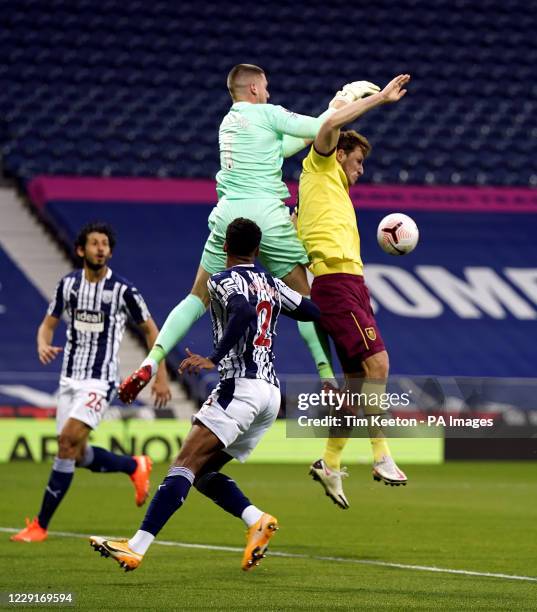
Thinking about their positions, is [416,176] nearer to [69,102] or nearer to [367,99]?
[69,102]

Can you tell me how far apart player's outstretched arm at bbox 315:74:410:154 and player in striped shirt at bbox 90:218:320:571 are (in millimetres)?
848

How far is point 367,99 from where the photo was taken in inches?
303

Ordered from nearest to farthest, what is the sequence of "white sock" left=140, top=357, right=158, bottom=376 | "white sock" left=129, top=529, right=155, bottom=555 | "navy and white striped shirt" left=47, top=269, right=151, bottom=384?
"white sock" left=129, top=529, right=155, bottom=555
"white sock" left=140, top=357, right=158, bottom=376
"navy and white striped shirt" left=47, top=269, right=151, bottom=384

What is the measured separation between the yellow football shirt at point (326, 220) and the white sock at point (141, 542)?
6.75 feet

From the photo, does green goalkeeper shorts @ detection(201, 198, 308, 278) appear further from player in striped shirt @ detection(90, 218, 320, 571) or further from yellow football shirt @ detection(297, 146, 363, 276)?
player in striped shirt @ detection(90, 218, 320, 571)

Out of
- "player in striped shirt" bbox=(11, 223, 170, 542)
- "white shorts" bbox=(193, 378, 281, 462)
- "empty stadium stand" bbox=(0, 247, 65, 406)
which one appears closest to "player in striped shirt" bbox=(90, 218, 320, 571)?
"white shorts" bbox=(193, 378, 281, 462)

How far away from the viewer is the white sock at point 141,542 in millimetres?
7141

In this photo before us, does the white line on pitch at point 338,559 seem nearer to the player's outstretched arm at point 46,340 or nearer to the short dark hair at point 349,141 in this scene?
the player's outstretched arm at point 46,340

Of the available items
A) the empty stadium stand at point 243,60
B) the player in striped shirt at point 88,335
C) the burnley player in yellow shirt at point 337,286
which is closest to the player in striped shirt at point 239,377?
the burnley player in yellow shirt at point 337,286

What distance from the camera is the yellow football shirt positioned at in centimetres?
835

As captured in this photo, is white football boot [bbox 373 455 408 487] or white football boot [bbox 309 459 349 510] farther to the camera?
white football boot [bbox 309 459 349 510]

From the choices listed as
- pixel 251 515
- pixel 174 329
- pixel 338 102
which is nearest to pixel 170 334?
pixel 174 329

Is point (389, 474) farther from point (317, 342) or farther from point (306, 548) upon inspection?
point (306, 548)

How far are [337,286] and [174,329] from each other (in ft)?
3.34
